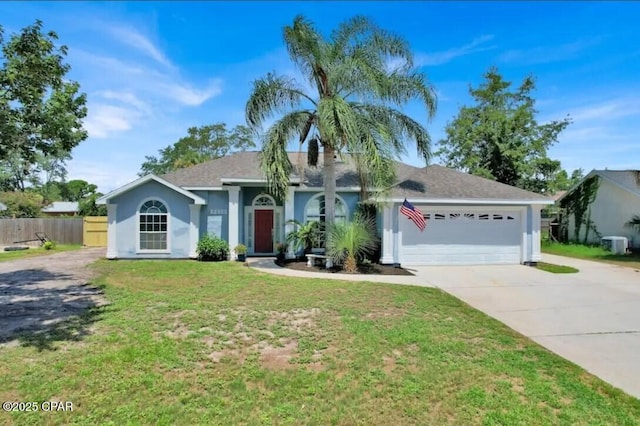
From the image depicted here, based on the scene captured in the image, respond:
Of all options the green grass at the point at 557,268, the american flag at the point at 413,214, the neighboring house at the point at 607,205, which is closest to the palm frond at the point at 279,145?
the american flag at the point at 413,214

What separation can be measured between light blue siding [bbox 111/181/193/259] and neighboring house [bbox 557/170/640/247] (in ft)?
75.6

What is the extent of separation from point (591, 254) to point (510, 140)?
13.3 metres

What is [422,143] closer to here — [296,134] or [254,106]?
[296,134]

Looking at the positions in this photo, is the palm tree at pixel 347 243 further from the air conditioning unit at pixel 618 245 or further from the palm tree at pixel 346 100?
the air conditioning unit at pixel 618 245

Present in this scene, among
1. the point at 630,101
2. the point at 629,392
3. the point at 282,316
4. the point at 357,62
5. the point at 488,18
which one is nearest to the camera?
the point at 629,392

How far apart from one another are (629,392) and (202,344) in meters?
5.51

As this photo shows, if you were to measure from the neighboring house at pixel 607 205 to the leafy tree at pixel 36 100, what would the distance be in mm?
24925

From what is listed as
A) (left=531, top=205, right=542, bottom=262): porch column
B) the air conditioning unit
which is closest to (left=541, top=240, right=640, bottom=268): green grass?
the air conditioning unit

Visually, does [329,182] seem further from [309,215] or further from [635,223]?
[635,223]

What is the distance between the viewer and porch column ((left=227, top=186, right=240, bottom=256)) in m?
15.0

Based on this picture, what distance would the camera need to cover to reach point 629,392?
4102 mm

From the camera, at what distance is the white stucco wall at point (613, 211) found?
19.3 metres

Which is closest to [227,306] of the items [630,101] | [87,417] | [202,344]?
[202,344]

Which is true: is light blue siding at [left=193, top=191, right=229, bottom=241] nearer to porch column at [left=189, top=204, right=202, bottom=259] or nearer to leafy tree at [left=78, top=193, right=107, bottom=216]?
porch column at [left=189, top=204, right=202, bottom=259]
